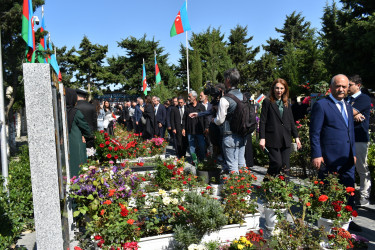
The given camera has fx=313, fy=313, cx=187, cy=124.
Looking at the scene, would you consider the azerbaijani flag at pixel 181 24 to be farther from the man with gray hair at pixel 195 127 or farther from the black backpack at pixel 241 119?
the black backpack at pixel 241 119

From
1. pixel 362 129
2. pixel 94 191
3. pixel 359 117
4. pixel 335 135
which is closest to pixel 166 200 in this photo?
pixel 94 191

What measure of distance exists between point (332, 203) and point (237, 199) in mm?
1105

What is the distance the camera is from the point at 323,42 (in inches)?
1087

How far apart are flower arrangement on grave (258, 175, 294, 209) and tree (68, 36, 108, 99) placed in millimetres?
39704

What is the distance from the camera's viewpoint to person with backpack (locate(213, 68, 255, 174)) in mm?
4867

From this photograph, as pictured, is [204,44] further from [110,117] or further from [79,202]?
[79,202]

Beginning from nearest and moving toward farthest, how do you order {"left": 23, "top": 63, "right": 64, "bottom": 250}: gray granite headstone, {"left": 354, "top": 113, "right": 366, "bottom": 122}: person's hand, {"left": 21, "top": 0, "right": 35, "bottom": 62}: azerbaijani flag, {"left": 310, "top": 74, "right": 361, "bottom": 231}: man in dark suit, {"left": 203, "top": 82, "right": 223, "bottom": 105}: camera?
{"left": 23, "top": 63, "right": 64, "bottom": 250}: gray granite headstone, {"left": 310, "top": 74, "right": 361, "bottom": 231}: man in dark suit, {"left": 354, "top": 113, "right": 366, "bottom": 122}: person's hand, {"left": 203, "top": 82, "right": 223, "bottom": 105}: camera, {"left": 21, "top": 0, "right": 35, "bottom": 62}: azerbaijani flag

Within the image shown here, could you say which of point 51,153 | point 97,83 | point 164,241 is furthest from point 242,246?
point 97,83

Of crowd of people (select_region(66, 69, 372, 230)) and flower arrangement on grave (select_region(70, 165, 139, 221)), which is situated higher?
crowd of people (select_region(66, 69, 372, 230))

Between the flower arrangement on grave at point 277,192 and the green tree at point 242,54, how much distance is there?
40948mm

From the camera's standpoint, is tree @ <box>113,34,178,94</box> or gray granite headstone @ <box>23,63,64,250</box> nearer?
gray granite headstone @ <box>23,63,64,250</box>

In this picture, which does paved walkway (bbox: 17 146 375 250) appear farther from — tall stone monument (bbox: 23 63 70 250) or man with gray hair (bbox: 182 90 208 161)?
man with gray hair (bbox: 182 90 208 161)

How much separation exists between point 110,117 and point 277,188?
9627 mm

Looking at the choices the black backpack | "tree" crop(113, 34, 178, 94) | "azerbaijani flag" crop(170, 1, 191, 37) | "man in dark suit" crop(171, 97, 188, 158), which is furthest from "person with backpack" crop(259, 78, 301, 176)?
"tree" crop(113, 34, 178, 94)
